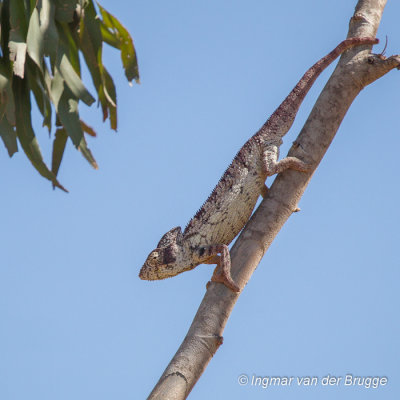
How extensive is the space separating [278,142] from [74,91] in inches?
57.9

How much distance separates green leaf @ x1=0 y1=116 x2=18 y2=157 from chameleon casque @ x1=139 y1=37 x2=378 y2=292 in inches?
51.1

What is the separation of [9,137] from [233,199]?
153 centimetres

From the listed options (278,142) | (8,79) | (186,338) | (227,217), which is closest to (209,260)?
(227,217)

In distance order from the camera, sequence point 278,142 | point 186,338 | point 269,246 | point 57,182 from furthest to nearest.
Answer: point 278,142 < point 57,182 < point 269,246 < point 186,338

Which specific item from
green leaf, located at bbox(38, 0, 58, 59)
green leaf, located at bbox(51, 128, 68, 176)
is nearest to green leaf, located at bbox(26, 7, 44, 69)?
green leaf, located at bbox(38, 0, 58, 59)

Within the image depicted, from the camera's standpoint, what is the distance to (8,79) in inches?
167

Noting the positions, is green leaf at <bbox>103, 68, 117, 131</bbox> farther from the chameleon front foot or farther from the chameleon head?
the chameleon front foot

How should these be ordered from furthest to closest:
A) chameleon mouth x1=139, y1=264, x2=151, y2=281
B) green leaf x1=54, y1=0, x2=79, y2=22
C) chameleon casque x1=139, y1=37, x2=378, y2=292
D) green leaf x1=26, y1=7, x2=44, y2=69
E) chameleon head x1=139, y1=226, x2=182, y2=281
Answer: chameleon mouth x1=139, y1=264, x2=151, y2=281 → chameleon head x1=139, y1=226, x2=182, y2=281 → chameleon casque x1=139, y1=37, x2=378, y2=292 → green leaf x1=54, y1=0, x2=79, y2=22 → green leaf x1=26, y1=7, x2=44, y2=69

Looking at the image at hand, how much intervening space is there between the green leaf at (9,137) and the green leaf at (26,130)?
0.18 metres

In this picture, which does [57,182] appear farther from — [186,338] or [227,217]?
[186,338]

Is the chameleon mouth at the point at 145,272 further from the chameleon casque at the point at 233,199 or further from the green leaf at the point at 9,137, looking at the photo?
the green leaf at the point at 9,137

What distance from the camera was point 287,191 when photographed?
3943 millimetres

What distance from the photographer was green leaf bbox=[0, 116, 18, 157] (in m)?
4.32

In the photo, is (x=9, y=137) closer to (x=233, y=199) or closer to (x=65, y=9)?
(x=65, y=9)
